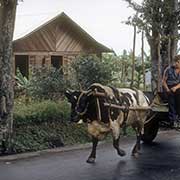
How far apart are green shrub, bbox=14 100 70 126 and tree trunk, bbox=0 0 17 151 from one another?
1.16 m

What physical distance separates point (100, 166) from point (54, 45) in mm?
20697

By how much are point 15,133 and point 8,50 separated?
2021 mm

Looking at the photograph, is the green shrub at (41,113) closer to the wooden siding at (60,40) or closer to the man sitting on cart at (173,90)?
the man sitting on cart at (173,90)

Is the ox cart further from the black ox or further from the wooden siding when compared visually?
the wooden siding

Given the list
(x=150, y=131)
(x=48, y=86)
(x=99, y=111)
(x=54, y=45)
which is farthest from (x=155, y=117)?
(x=54, y=45)

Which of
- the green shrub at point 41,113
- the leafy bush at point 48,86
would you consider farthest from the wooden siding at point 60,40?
the green shrub at point 41,113

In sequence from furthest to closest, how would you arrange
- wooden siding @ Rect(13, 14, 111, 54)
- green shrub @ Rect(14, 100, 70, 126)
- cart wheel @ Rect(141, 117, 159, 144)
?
1. wooden siding @ Rect(13, 14, 111, 54)
2. green shrub @ Rect(14, 100, 70, 126)
3. cart wheel @ Rect(141, 117, 159, 144)

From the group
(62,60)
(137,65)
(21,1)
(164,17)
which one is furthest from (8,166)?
Answer: (62,60)

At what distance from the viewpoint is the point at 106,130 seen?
9.87 meters

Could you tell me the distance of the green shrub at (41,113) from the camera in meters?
12.8

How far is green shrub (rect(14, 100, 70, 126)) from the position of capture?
1284 centimetres

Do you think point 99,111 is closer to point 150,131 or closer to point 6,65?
point 6,65

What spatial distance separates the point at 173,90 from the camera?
11.0 metres

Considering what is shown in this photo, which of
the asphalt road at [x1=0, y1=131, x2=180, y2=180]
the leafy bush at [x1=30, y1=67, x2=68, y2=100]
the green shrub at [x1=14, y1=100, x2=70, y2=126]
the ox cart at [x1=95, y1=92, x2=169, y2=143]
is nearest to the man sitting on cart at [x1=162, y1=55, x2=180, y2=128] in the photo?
the ox cart at [x1=95, y1=92, x2=169, y2=143]
